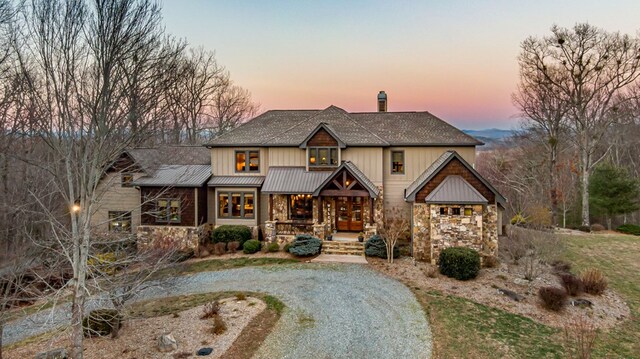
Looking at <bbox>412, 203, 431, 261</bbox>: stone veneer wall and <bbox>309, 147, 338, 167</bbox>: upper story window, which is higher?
<bbox>309, 147, 338, 167</bbox>: upper story window

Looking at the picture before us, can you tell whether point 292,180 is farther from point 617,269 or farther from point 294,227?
point 617,269

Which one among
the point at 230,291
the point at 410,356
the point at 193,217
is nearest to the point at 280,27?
the point at 193,217

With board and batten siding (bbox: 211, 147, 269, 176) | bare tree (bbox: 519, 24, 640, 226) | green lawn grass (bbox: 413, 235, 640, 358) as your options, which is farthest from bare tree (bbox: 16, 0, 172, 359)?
bare tree (bbox: 519, 24, 640, 226)

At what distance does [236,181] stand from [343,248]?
8.07 m

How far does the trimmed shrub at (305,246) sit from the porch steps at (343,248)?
0.49m

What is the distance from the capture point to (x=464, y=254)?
546 inches

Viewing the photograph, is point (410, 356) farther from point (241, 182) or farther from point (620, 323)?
point (241, 182)

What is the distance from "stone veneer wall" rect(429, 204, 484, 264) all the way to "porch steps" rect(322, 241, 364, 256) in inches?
152

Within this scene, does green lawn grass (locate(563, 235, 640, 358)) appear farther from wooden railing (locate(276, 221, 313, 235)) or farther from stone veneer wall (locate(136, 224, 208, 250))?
stone veneer wall (locate(136, 224, 208, 250))

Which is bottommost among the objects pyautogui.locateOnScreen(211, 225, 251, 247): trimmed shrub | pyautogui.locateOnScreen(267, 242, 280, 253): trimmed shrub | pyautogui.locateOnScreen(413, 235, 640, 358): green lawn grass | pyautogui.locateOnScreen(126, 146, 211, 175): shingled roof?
pyautogui.locateOnScreen(413, 235, 640, 358): green lawn grass

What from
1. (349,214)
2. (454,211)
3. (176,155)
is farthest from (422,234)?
(176,155)

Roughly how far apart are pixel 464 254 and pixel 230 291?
10051mm

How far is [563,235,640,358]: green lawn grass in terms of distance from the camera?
30.5ft

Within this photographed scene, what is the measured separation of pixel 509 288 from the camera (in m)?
12.9
